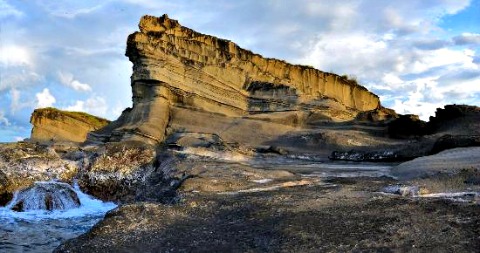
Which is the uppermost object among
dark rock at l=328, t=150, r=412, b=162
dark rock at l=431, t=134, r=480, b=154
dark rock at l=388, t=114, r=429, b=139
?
dark rock at l=388, t=114, r=429, b=139

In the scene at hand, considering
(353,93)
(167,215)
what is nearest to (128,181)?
(167,215)

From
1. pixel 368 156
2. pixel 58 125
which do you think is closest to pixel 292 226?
pixel 368 156

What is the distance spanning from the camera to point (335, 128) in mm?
29859

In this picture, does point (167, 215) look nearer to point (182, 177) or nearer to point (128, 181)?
point (182, 177)

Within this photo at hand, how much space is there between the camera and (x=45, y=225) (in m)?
14.9

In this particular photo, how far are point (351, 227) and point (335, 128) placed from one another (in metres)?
21.0

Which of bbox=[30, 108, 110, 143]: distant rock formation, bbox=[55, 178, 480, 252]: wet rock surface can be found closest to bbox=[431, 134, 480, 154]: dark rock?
bbox=[55, 178, 480, 252]: wet rock surface

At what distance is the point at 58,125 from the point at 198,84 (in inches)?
747

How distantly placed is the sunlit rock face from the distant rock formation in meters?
24.7

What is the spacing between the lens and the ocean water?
12.3 metres

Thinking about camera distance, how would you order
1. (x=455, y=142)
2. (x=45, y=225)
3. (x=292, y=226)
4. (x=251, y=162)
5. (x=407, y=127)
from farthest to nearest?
1. (x=407, y=127)
2. (x=251, y=162)
3. (x=455, y=142)
4. (x=45, y=225)
5. (x=292, y=226)

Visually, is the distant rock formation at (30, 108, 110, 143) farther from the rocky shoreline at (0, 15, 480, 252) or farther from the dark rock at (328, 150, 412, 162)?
the dark rock at (328, 150, 412, 162)

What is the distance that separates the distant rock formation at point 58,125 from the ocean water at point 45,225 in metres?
25.3

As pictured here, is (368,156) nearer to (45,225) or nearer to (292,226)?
(45,225)
